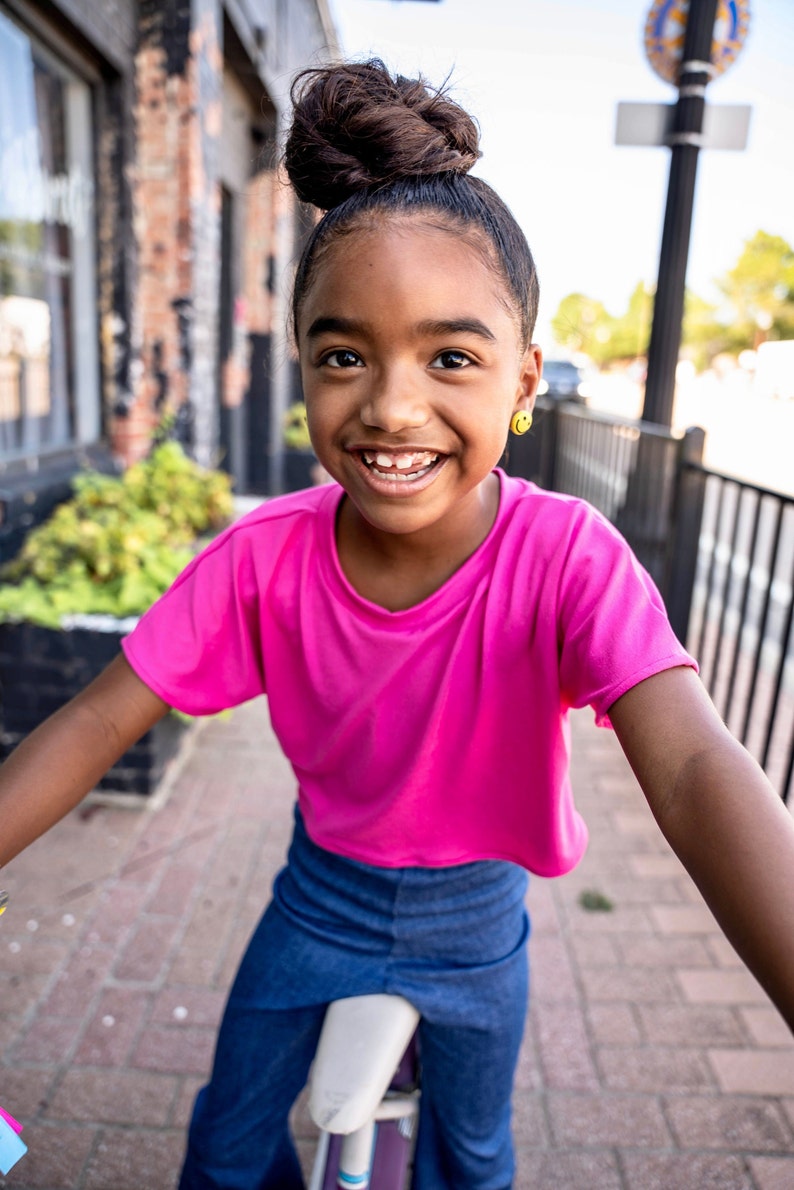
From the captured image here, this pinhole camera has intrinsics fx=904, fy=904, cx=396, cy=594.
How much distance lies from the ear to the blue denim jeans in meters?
0.74

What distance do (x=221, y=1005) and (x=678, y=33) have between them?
467cm

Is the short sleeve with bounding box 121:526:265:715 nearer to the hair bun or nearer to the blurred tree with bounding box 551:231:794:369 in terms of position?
the hair bun

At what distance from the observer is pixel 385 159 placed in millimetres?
1216

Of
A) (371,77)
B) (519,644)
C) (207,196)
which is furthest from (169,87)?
(519,644)

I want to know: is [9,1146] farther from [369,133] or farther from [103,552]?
[103,552]

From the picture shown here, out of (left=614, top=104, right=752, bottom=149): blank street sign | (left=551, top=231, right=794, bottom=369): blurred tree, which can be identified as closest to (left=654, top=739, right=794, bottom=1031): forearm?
(left=614, top=104, right=752, bottom=149): blank street sign

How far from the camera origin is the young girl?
117 centimetres

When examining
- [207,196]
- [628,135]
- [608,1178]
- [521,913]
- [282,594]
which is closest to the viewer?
[282,594]

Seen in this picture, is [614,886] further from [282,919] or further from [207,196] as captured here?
[207,196]

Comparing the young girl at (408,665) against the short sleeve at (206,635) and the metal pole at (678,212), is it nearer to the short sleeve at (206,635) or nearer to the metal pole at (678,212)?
the short sleeve at (206,635)

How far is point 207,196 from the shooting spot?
5.63m

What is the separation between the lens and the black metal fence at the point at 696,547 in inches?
137

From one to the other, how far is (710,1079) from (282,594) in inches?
74.3

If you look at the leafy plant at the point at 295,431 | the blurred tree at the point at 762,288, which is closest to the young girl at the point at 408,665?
the leafy plant at the point at 295,431
